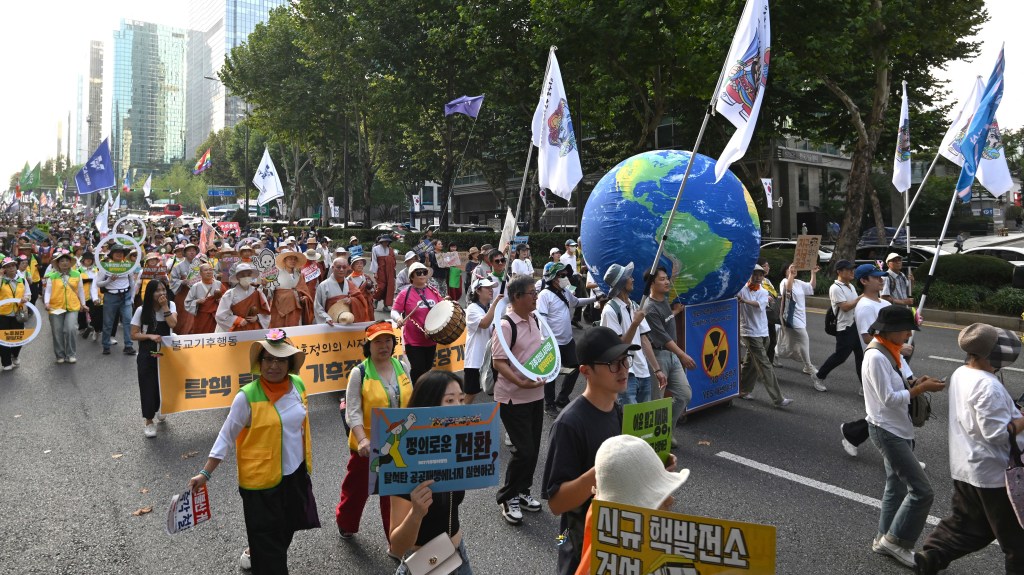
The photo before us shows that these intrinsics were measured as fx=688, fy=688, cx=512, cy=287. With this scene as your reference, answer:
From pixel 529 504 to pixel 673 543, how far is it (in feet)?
10.3

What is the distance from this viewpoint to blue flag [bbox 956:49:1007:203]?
28.0 ft

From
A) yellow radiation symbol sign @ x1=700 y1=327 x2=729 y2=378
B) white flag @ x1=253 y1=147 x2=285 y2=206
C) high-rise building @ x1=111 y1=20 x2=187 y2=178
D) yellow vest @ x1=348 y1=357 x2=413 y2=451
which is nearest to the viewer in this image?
yellow vest @ x1=348 y1=357 x2=413 y2=451

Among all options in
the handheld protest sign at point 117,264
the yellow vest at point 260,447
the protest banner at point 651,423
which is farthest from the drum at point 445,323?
the handheld protest sign at point 117,264

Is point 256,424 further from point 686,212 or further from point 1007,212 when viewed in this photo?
point 1007,212

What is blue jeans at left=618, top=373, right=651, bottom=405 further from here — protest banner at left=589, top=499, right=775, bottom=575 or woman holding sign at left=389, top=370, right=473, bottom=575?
protest banner at left=589, top=499, right=775, bottom=575

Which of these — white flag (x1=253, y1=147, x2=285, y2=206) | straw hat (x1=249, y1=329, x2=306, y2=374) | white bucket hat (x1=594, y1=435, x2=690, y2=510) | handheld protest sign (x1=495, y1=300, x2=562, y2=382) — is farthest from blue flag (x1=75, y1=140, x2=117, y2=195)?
white bucket hat (x1=594, y1=435, x2=690, y2=510)

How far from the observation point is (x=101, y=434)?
713 cm

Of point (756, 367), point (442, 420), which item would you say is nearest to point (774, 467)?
point (756, 367)

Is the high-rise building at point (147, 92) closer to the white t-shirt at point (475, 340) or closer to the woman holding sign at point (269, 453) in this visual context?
the white t-shirt at point (475, 340)

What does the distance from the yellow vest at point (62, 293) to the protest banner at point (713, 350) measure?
31.3 ft

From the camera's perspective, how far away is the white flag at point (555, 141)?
7621mm

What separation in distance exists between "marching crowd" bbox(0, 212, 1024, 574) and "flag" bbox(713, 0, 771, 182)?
4.67ft

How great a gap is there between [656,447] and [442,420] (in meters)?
1.03

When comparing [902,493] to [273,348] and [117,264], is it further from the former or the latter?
[117,264]
